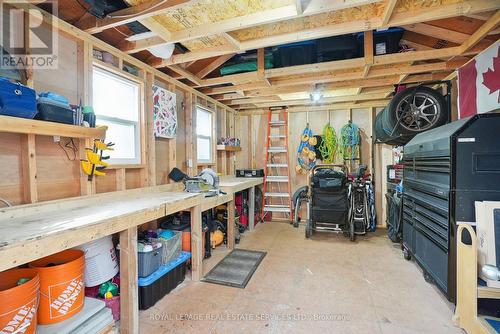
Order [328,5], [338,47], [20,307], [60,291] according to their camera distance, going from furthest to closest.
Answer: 1. [338,47]
2. [328,5]
3. [60,291]
4. [20,307]

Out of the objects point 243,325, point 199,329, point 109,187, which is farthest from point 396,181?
point 109,187

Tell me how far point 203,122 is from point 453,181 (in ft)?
11.6

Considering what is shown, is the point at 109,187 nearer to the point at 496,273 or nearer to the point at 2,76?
the point at 2,76

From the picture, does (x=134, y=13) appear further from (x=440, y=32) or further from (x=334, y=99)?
(x=334, y=99)

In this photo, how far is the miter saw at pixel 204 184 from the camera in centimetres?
298

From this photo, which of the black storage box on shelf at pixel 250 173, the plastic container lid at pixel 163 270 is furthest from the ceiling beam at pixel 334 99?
the plastic container lid at pixel 163 270

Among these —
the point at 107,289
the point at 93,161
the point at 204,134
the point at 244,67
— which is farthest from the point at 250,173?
the point at 107,289

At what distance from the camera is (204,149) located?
426cm

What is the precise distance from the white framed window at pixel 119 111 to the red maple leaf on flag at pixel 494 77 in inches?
143

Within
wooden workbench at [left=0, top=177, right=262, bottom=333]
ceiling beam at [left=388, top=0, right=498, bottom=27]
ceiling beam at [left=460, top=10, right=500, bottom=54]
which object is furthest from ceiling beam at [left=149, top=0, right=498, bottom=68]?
wooden workbench at [left=0, top=177, right=262, bottom=333]

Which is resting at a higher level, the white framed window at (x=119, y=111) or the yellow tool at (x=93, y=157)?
the white framed window at (x=119, y=111)

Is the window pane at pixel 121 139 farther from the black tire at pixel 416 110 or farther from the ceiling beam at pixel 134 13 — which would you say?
the black tire at pixel 416 110

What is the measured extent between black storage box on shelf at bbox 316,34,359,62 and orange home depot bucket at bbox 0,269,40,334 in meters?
3.33

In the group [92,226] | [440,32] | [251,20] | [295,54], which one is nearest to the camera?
[92,226]
